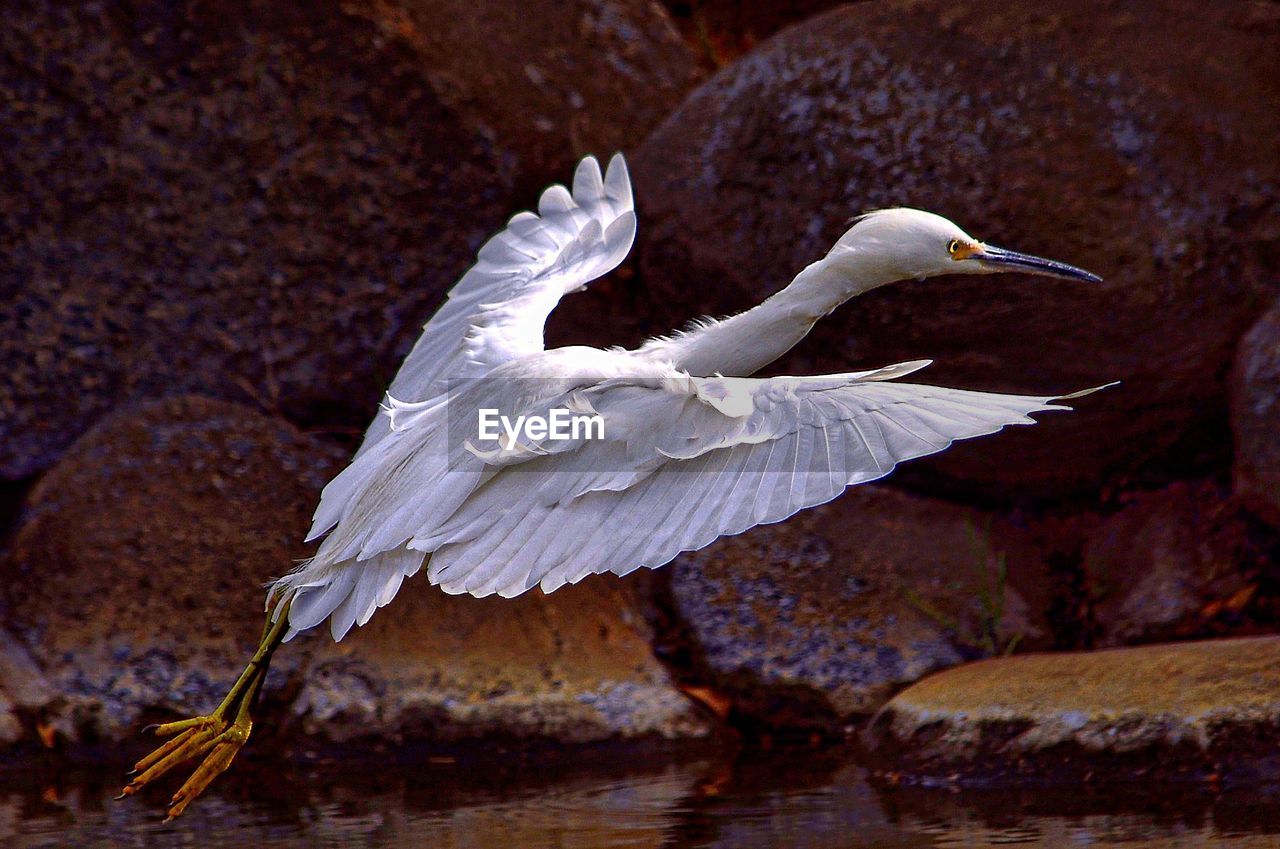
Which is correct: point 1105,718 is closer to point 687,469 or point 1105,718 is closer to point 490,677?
point 687,469

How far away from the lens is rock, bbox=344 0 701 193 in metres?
5.95

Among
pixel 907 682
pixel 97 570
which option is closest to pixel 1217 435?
pixel 907 682

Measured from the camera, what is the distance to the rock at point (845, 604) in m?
5.12

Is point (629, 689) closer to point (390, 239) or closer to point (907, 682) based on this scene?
point (907, 682)

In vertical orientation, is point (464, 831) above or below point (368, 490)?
below

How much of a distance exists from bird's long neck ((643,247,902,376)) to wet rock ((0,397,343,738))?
210 centimetres

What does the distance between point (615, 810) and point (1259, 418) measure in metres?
2.44

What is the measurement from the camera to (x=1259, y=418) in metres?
4.97

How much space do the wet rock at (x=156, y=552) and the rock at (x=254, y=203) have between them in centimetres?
27

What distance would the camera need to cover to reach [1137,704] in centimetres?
414

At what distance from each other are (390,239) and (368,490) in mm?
2291

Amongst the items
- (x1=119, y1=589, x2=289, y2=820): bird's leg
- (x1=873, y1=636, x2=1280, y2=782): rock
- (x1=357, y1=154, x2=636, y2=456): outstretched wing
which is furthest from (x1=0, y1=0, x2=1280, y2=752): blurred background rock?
(x1=357, y1=154, x2=636, y2=456): outstretched wing

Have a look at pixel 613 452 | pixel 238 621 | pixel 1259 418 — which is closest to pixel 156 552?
pixel 238 621

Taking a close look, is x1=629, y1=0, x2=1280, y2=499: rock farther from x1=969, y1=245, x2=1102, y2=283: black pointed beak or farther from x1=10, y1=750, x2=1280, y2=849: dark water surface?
x1=10, y1=750, x2=1280, y2=849: dark water surface
